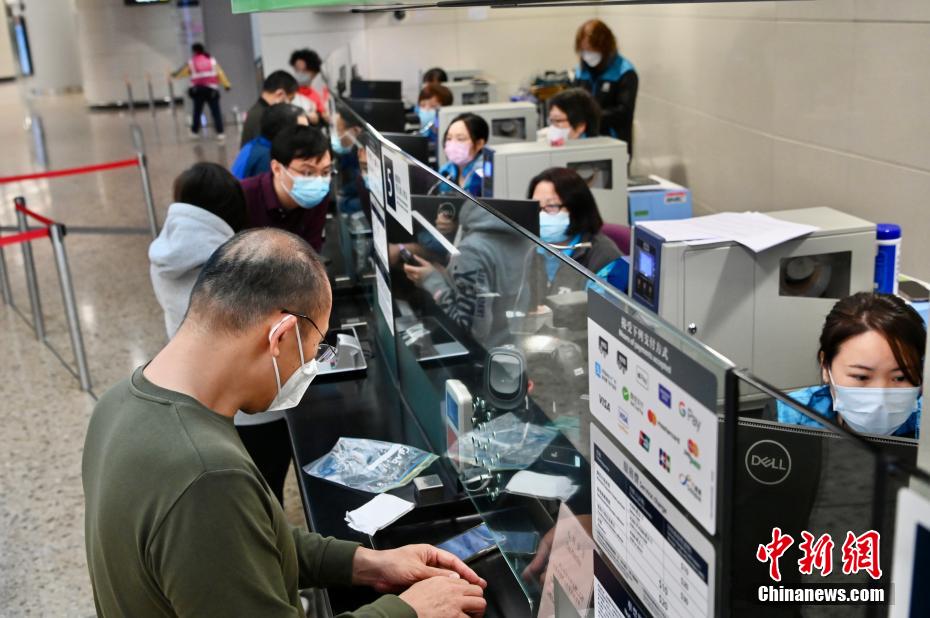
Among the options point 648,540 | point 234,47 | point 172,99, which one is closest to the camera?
point 648,540

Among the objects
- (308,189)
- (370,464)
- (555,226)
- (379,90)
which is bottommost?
(370,464)

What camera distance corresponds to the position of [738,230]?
3107 millimetres

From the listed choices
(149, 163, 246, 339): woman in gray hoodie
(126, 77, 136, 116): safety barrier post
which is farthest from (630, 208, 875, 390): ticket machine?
(126, 77, 136, 116): safety barrier post

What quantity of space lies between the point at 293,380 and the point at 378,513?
28.8 inches

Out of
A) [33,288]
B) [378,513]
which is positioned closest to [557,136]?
[378,513]

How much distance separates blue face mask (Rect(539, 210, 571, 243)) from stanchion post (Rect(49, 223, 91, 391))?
9.25 ft

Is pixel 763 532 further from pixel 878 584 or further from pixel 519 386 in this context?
pixel 519 386

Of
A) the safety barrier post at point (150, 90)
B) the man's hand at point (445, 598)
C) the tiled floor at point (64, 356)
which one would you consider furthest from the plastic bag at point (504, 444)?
the safety barrier post at point (150, 90)

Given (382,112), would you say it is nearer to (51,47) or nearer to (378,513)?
(378,513)

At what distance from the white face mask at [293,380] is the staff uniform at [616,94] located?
5.63 meters

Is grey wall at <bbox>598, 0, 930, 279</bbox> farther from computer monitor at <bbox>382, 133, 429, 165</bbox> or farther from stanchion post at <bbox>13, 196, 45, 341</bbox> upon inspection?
stanchion post at <bbox>13, 196, 45, 341</bbox>

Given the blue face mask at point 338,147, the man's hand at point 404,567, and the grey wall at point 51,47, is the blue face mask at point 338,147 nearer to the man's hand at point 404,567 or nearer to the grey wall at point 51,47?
the man's hand at point 404,567

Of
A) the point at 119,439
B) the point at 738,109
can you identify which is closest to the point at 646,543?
the point at 119,439

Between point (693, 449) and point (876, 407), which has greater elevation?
point (693, 449)
